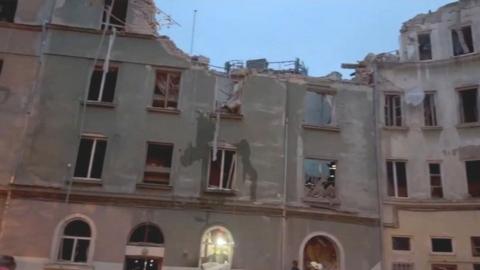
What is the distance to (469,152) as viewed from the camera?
21375 mm

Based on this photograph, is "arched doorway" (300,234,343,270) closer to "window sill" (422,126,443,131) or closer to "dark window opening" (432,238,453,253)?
"dark window opening" (432,238,453,253)

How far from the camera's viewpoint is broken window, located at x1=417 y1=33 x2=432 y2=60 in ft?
78.4

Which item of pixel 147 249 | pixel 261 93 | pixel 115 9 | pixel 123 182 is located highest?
pixel 115 9

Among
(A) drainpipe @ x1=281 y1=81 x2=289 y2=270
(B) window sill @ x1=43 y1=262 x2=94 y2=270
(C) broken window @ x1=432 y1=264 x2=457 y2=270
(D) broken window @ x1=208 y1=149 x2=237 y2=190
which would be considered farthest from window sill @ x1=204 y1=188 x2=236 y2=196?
(C) broken window @ x1=432 y1=264 x2=457 y2=270

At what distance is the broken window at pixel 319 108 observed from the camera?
72.4ft

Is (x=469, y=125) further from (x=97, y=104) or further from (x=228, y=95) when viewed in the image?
(x=97, y=104)

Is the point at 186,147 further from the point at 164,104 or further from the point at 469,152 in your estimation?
the point at 469,152

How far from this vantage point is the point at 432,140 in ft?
72.6

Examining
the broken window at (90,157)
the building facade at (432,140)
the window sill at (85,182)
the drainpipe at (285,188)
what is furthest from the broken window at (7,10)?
the building facade at (432,140)

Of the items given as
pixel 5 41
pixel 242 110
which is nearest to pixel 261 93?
pixel 242 110

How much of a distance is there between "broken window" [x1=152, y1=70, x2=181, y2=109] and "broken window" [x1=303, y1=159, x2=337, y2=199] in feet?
20.9

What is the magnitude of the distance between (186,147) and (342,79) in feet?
27.0

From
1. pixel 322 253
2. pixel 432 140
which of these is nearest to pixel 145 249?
pixel 322 253

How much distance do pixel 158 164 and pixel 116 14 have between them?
761cm
